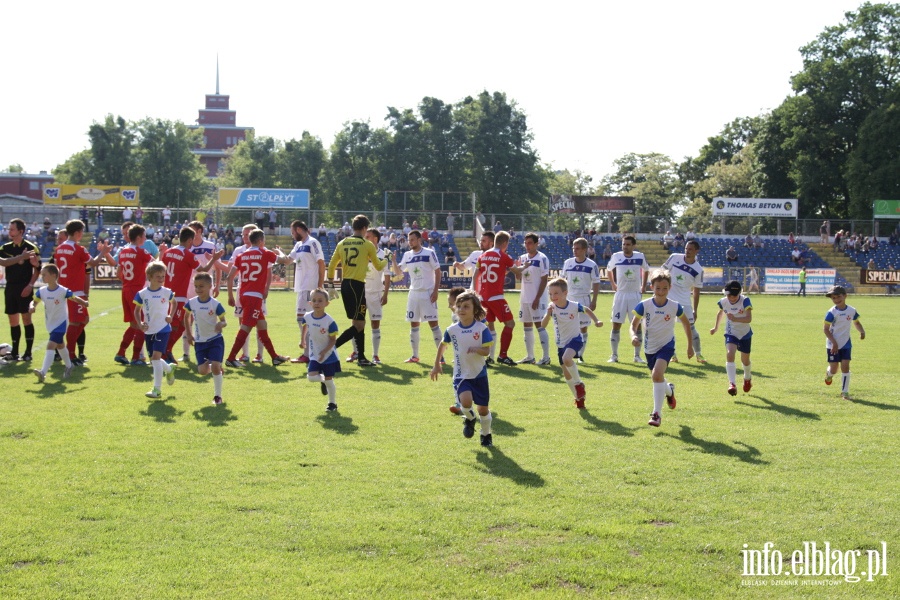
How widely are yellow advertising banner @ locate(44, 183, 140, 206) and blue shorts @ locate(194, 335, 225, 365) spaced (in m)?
52.3

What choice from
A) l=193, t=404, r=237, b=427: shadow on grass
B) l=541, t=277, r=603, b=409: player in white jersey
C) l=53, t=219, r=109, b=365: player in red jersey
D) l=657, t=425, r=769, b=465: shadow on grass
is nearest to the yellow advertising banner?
l=53, t=219, r=109, b=365: player in red jersey

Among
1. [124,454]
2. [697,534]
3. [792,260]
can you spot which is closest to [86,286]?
[124,454]

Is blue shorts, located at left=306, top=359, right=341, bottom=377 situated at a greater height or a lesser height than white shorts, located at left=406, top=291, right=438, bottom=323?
lesser

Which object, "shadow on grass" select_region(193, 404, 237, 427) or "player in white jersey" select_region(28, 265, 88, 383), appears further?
"player in white jersey" select_region(28, 265, 88, 383)

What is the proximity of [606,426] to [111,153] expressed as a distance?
82460 millimetres

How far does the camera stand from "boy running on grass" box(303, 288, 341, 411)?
982 cm

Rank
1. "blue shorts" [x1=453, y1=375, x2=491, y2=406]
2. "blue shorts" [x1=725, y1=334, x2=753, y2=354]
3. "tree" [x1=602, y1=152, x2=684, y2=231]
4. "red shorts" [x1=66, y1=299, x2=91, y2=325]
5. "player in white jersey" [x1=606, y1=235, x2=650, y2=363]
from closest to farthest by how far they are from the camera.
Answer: "blue shorts" [x1=453, y1=375, x2=491, y2=406] → "blue shorts" [x1=725, y1=334, x2=753, y2=354] → "red shorts" [x1=66, y1=299, x2=91, y2=325] → "player in white jersey" [x1=606, y1=235, x2=650, y2=363] → "tree" [x1=602, y1=152, x2=684, y2=231]

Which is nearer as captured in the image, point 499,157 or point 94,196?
point 94,196

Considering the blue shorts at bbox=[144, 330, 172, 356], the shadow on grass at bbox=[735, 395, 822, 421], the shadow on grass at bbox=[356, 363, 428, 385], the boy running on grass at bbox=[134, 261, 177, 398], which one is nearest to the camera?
the shadow on grass at bbox=[735, 395, 822, 421]

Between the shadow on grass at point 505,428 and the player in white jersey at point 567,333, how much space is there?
1089mm

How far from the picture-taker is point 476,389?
824 cm

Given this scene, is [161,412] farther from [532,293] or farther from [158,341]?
[532,293]

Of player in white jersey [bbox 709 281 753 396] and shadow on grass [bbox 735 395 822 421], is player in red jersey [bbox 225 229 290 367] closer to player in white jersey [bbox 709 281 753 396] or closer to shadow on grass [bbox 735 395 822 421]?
player in white jersey [bbox 709 281 753 396]

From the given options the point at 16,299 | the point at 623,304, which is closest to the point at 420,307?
the point at 623,304
